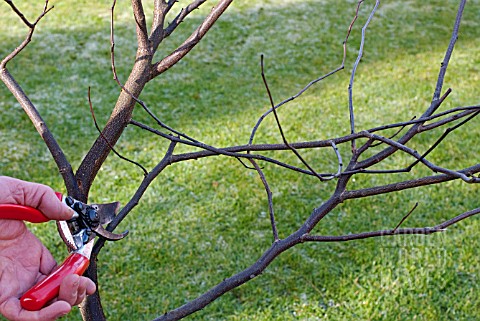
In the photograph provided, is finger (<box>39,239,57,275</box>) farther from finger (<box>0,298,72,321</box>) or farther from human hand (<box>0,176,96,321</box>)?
finger (<box>0,298,72,321</box>)

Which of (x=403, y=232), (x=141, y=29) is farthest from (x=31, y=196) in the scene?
(x=403, y=232)

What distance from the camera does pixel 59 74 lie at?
3.76 m

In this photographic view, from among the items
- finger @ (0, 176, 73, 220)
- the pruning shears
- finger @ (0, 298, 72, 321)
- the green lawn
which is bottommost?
the green lawn

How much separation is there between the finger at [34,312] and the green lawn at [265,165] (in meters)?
1.14

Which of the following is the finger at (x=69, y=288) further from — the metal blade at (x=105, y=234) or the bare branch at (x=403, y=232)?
the bare branch at (x=403, y=232)

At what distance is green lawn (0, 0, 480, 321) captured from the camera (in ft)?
7.42

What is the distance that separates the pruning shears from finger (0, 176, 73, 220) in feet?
0.04

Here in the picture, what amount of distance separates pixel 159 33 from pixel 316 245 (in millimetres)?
1529

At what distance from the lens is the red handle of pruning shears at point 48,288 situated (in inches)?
40.1

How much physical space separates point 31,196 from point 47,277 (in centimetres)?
15

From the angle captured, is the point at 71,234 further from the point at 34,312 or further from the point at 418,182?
the point at 418,182

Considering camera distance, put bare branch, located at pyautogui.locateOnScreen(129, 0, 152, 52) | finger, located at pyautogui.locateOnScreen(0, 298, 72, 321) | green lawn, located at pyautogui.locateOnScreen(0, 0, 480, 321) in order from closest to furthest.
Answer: finger, located at pyautogui.locateOnScreen(0, 298, 72, 321) → bare branch, located at pyautogui.locateOnScreen(129, 0, 152, 52) → green lawn, located at pyautogui.locateOnScreen(0, 0, 480, 321)

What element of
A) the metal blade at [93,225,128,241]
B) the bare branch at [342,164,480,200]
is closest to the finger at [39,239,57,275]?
the metal blade at [93,225,128,241]

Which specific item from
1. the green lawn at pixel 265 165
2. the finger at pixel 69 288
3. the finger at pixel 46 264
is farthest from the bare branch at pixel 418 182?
the green lawn at pixel 265 165
